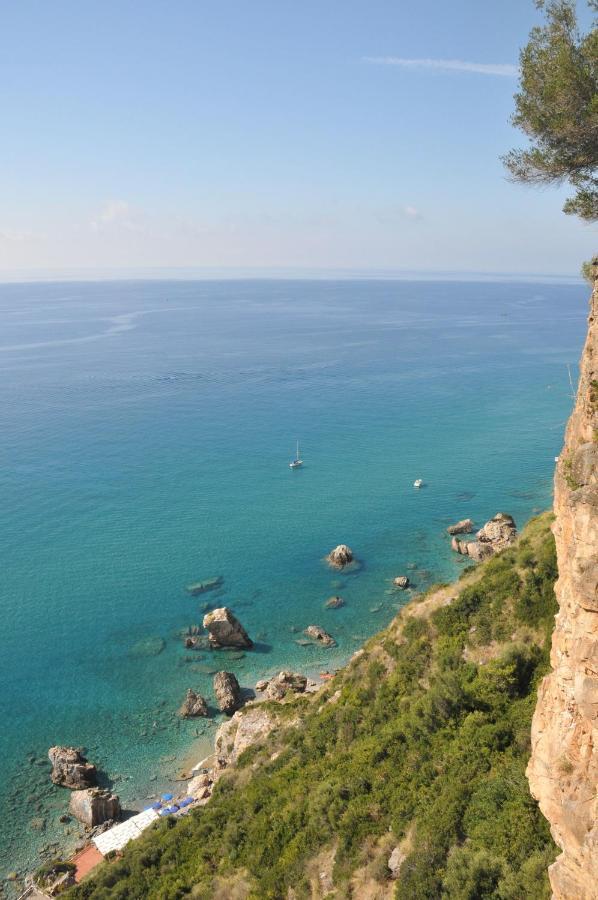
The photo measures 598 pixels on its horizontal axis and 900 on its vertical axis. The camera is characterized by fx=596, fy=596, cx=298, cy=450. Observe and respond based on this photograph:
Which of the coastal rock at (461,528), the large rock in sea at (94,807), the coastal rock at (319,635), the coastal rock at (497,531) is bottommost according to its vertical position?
the large rock in sea at (94,807)

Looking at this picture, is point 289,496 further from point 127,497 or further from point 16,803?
point 16,803

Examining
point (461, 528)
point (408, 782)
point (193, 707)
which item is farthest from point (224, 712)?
point (461, 528)

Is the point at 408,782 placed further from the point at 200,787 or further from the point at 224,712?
the point at 224,712

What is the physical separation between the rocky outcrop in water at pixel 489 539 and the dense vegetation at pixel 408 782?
2466 cm

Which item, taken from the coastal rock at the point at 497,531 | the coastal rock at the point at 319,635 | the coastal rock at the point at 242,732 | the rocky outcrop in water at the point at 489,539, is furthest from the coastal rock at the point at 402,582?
the coastal rock at the point at 242,732

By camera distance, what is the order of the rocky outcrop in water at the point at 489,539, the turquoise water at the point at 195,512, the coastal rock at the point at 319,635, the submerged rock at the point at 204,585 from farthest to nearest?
the rocky outcrop in water at the point at 489,539
the submerged rock at the point at 204,585
the coastal rock at the point at 319,635
the turquoise water at the point at 195,512

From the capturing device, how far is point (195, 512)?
65000mm

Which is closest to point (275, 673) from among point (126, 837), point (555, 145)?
point (126, 837)

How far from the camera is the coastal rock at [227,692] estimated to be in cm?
3781

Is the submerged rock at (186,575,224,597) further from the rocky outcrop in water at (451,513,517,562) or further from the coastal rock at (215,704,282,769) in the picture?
the rocky outcrop in water at (451,513,517,562)

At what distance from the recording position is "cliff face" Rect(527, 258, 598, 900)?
37.7 ft

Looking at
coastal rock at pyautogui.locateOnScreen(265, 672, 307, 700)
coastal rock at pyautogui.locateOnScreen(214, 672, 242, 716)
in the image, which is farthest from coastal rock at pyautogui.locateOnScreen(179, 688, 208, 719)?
coastal rock at pyautogui.locateOnScreen(265, 672, 307, 700)

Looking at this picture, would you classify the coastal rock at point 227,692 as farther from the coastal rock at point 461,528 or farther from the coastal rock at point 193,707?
the coastal rock at point 461,528

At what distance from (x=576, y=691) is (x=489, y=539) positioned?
44.4 m
